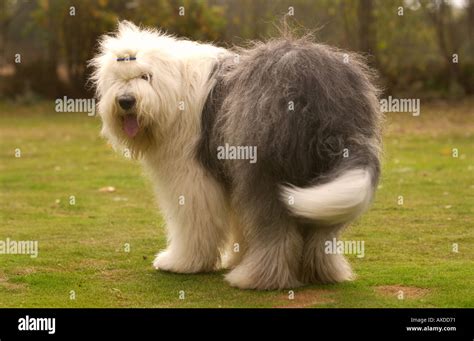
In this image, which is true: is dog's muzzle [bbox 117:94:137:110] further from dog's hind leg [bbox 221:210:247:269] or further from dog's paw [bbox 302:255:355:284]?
dog's paw [bbox 302:255:355:284]

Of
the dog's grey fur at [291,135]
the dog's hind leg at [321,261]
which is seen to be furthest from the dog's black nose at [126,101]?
the dog's hind leg at [321,261]

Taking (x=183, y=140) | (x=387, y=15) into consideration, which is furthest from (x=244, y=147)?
(x=387, y=15)

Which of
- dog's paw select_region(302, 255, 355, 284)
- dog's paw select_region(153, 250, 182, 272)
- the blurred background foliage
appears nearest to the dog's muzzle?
dog's paw select_region(153, 250, 182, 272)

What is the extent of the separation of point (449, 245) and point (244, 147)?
3.09 metres

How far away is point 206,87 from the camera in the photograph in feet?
25.1

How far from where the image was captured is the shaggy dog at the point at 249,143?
6.87 meters

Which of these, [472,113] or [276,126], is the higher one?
[472,113]

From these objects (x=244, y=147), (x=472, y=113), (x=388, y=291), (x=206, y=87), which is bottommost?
(x=388, y=291)

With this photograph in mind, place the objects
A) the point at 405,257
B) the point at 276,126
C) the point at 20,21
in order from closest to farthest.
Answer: the point at 276,126 < the point at 405,257 < the point at 20,21

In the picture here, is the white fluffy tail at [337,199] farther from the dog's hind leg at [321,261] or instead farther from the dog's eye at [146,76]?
the dog's eye at [146,76]

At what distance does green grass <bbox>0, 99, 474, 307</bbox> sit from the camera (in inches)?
284

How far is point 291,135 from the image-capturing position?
6.86 metres

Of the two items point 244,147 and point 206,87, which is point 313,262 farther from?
point 206,87

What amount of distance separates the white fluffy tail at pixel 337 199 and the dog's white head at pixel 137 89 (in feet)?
A: 5.19
